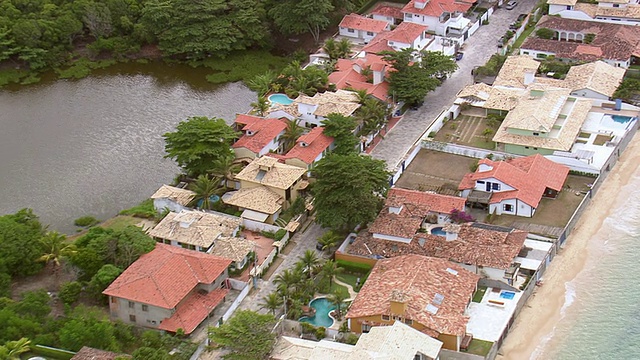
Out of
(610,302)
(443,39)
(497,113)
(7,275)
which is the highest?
(443,39)

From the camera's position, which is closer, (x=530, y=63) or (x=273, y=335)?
(x=273, y=335)

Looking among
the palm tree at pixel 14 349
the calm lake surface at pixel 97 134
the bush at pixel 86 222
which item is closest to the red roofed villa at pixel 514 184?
the calm lake surface at pixel 97 134

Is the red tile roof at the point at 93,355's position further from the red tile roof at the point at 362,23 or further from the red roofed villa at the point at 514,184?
the red tile roof at the point at 362,23

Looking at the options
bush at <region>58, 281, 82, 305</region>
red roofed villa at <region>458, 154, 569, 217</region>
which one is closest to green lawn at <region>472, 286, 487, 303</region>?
red roofed villa at <region>458, 154, 569, 217</region>

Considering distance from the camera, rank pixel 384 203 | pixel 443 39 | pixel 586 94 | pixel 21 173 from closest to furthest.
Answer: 1. pixel 384 203
2. pixel 21 173
3. pixel 586 94
4. pixel 443 39

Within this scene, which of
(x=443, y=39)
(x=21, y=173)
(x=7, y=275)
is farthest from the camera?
(x=443, y=39)

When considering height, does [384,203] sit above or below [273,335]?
above

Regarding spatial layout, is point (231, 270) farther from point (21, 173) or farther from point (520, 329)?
point (21, 173)

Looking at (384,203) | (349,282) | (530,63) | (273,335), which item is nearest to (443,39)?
(530,63)
